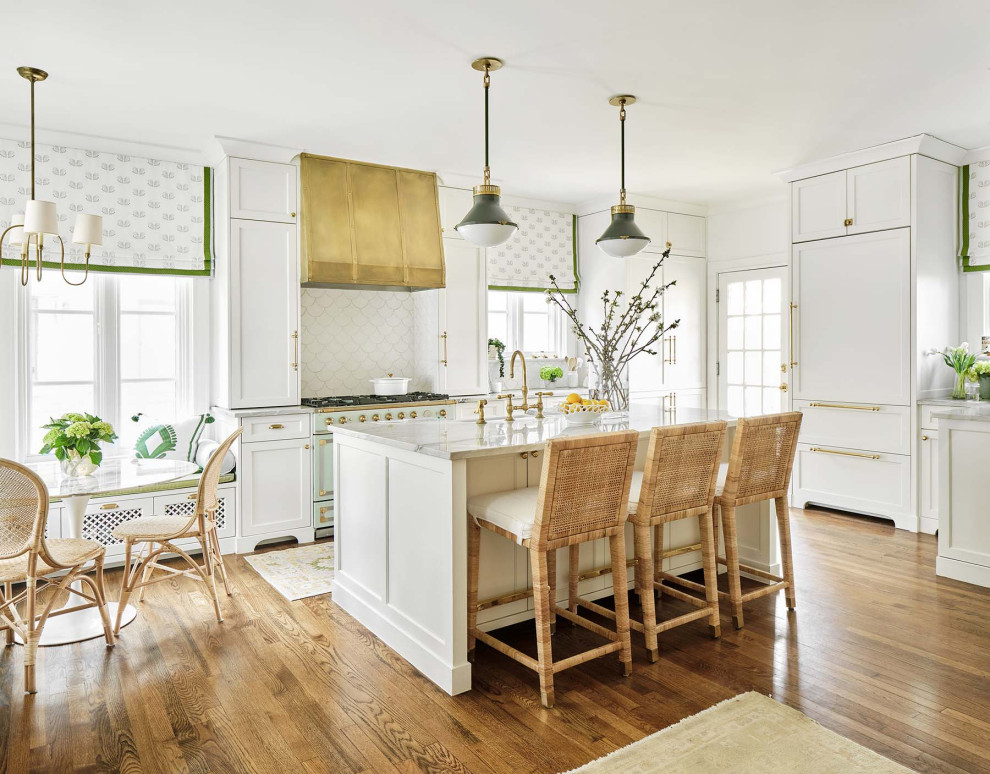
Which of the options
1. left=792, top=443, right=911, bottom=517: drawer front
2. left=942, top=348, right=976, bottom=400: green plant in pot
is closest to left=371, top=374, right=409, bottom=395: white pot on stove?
left=792, top=443, right=911, bottom=517: drawer front

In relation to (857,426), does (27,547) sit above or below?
below

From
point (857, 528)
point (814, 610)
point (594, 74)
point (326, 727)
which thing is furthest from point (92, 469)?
point (857, 528)

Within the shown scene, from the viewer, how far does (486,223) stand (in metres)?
3.22

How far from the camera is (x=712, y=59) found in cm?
333

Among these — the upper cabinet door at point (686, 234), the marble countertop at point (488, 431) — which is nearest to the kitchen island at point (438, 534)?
the marble countertop at point (488, 431)

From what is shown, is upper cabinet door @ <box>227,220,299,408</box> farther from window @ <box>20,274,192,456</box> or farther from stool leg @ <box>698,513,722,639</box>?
Result: stool leg @ <box>698,513,722,639</box>

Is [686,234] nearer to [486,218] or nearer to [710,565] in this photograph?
[486,218]

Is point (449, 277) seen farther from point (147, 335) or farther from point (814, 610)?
point (814, 610)

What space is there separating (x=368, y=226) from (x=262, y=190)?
0.77m

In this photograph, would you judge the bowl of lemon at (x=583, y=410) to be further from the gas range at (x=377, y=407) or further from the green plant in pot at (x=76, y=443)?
the green plant in pot at (x=76, y=443)

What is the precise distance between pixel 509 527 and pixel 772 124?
127 inches

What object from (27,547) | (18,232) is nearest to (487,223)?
(27,547)

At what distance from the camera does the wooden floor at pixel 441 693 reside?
2.17m

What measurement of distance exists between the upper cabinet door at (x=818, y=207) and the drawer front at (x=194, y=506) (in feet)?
14.9
